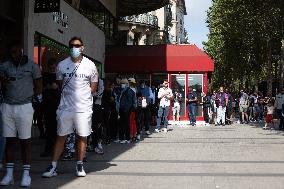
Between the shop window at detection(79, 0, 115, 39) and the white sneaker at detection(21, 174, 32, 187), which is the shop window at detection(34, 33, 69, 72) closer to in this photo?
A: the shop window at detection(79, 0, 115, 39)

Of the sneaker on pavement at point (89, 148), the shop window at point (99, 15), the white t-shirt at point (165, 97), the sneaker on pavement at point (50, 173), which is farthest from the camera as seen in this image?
the shop window at point (99, 15)

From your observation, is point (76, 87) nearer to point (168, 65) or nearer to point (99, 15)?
point (99, 15)

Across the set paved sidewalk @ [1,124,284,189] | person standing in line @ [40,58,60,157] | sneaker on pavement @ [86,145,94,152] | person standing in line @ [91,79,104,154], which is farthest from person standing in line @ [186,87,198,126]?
person standing in line @ [40,58,60,157]

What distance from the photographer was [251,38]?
4162cm

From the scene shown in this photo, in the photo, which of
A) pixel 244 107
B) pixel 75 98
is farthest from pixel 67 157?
pixel 244 107

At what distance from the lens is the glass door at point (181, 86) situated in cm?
2444

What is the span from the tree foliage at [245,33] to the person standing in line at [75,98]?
2325 centimetres

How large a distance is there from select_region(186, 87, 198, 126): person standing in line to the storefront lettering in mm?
7128

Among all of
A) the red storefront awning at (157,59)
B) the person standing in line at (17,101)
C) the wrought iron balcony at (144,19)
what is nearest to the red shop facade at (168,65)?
the red storefront awning at (157,59)

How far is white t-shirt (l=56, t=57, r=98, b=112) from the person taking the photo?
7551mm

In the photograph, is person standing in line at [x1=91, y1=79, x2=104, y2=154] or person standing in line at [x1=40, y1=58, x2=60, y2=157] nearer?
person standing in line at [x1=40, y1=58, x2=60, y2=157]

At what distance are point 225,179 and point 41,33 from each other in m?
8.16

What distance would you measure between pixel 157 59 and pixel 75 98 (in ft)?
58.4

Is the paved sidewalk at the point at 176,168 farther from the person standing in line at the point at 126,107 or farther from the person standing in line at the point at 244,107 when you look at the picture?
the person standing in line at the point at 244,107
